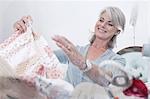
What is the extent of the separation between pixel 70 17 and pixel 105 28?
0.14m

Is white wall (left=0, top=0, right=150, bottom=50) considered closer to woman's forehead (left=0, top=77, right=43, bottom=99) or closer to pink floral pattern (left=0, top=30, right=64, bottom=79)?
pink floral pattern (left=0, top=30, right=64, bottom=79)

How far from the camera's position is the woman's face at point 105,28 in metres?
1.02

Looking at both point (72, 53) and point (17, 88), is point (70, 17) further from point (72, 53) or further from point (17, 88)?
point (17, 88)

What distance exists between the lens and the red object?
971mm

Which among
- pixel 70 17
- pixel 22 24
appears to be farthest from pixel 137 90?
pixel 22 24

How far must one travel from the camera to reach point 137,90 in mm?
973

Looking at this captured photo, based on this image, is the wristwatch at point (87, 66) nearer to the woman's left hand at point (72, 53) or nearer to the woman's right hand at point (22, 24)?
the woman's left hand at point (72, 53)

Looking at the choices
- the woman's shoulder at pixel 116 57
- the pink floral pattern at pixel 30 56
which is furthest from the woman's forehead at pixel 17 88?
the woman's shoulder at pixel 116 57

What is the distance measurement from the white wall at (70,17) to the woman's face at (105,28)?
23mm

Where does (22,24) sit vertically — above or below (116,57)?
above

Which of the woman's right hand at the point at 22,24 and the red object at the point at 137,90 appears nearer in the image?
the red object at the point at 137,90

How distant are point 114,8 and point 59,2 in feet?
0.67

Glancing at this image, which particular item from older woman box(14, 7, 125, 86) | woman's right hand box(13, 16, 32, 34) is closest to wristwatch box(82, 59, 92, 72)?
older woman box(14, 7, 125, 86)

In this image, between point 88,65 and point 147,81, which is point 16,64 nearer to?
point 88,65
